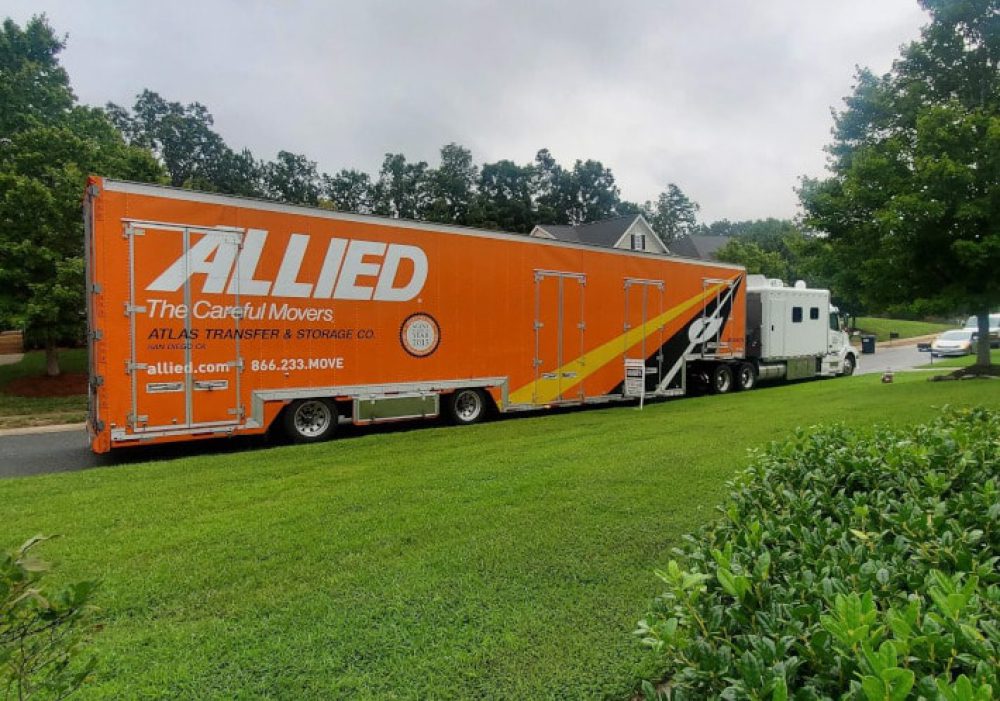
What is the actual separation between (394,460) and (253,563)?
3.44 m

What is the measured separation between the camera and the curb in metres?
12.7

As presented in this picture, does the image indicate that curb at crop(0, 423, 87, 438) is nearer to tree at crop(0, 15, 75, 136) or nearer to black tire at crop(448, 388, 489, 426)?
black tire at crop(448, 388, 489, 426)

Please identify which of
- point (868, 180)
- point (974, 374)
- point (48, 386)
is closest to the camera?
point (868, 180)

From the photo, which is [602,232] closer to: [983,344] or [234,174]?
[983,344]

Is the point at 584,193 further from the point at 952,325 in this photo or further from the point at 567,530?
the point at 567,530

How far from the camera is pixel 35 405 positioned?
16406mm

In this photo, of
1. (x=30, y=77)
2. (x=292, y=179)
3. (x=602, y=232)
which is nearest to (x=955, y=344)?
(x=602, y=232)

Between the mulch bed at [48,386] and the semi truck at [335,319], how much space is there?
12728mm

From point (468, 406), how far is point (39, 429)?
9.22 m

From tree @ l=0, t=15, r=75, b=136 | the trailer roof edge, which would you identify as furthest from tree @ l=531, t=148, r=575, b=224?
the trailer roof edge

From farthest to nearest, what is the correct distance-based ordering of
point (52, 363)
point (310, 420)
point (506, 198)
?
point (506, 198)
point (52, 363)
point (310, 420)

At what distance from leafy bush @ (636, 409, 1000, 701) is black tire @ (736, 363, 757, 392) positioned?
1484 centimetres

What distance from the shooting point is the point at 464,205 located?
7181cm

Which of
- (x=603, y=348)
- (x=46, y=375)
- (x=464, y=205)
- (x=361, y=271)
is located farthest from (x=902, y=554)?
(x=464, y=205)
